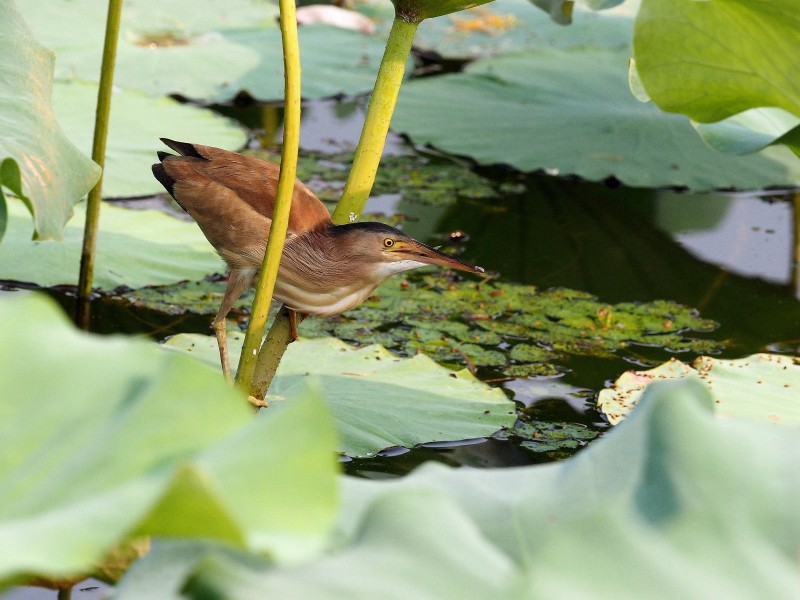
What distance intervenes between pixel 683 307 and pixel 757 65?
4.83 ft

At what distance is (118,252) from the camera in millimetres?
3354

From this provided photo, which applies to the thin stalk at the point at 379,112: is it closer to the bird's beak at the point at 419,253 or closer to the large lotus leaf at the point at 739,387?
the bird's beak at the point at 419,253

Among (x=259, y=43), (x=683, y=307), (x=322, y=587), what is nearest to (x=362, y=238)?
(x=683, y=307)

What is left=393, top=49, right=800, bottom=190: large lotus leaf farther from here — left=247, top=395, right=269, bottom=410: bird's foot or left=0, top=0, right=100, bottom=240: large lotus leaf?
left=0, top=0, right=100, bottom=240: large lotus leaf

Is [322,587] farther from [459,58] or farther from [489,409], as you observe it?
[459,58]

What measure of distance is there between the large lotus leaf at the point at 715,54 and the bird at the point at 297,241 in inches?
24.3

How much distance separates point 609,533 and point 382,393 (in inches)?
67.7

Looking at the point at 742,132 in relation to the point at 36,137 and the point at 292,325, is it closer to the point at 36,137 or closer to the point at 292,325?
the point at 292,325

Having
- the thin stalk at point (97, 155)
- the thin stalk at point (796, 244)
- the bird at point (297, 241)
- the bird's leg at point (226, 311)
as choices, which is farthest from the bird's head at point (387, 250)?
the thin stalk at point (796, 244)

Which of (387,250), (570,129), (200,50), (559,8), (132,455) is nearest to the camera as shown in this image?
(132,455)

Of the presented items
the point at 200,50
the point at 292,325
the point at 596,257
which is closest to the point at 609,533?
the point at 292,325

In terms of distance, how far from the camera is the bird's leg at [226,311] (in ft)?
8.63

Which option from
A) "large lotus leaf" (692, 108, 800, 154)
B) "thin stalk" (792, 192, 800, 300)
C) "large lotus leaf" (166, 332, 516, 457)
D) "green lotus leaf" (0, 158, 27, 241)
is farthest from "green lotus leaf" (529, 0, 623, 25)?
"green lotus leaf" (0, 158, 27, 241)

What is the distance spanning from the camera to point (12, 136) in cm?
206
